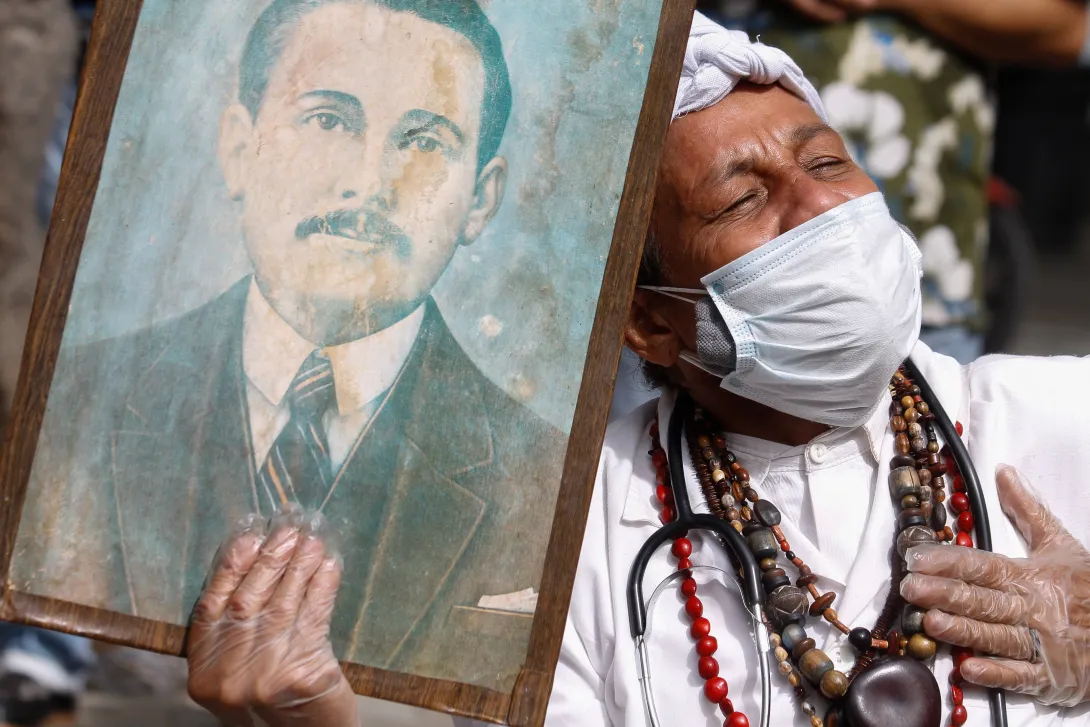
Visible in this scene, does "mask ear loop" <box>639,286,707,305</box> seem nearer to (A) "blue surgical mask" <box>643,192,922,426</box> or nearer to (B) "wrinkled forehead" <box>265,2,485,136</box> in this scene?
(A) "blue surgical mask" <box>643,192,922,426</box>

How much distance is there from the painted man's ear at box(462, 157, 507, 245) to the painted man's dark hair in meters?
0.02

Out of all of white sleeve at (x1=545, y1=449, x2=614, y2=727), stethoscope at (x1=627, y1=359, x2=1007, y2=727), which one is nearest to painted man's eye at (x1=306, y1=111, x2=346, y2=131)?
white sleeve at (x1=545, y1=449, x2=614, y2=727)

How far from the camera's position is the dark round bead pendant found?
73.3 inches

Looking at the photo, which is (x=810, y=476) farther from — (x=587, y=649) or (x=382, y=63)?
(x=382, y=63)

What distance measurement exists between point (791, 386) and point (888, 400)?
11.8 inches

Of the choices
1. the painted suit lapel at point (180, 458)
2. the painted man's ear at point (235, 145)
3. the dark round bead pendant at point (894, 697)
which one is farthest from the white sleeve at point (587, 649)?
the painted man's ear at point (235, 145)

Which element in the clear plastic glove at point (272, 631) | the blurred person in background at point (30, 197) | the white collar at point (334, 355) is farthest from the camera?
the blurred person in background at point (30, 197)

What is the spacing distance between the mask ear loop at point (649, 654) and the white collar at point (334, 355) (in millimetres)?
661

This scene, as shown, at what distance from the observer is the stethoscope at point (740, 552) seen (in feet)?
6.35

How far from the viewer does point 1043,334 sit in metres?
7.06

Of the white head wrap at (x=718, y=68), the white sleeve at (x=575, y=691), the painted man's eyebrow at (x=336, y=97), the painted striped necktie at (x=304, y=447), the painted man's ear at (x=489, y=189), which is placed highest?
the white head wrap at (x=718, y=68)

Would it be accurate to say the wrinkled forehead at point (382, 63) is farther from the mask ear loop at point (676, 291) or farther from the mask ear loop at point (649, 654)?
the mask ear loop at point (649, 654)

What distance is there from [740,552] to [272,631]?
0.83 metres

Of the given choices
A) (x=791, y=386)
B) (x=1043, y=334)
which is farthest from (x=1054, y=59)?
(x=1043, y=334)
